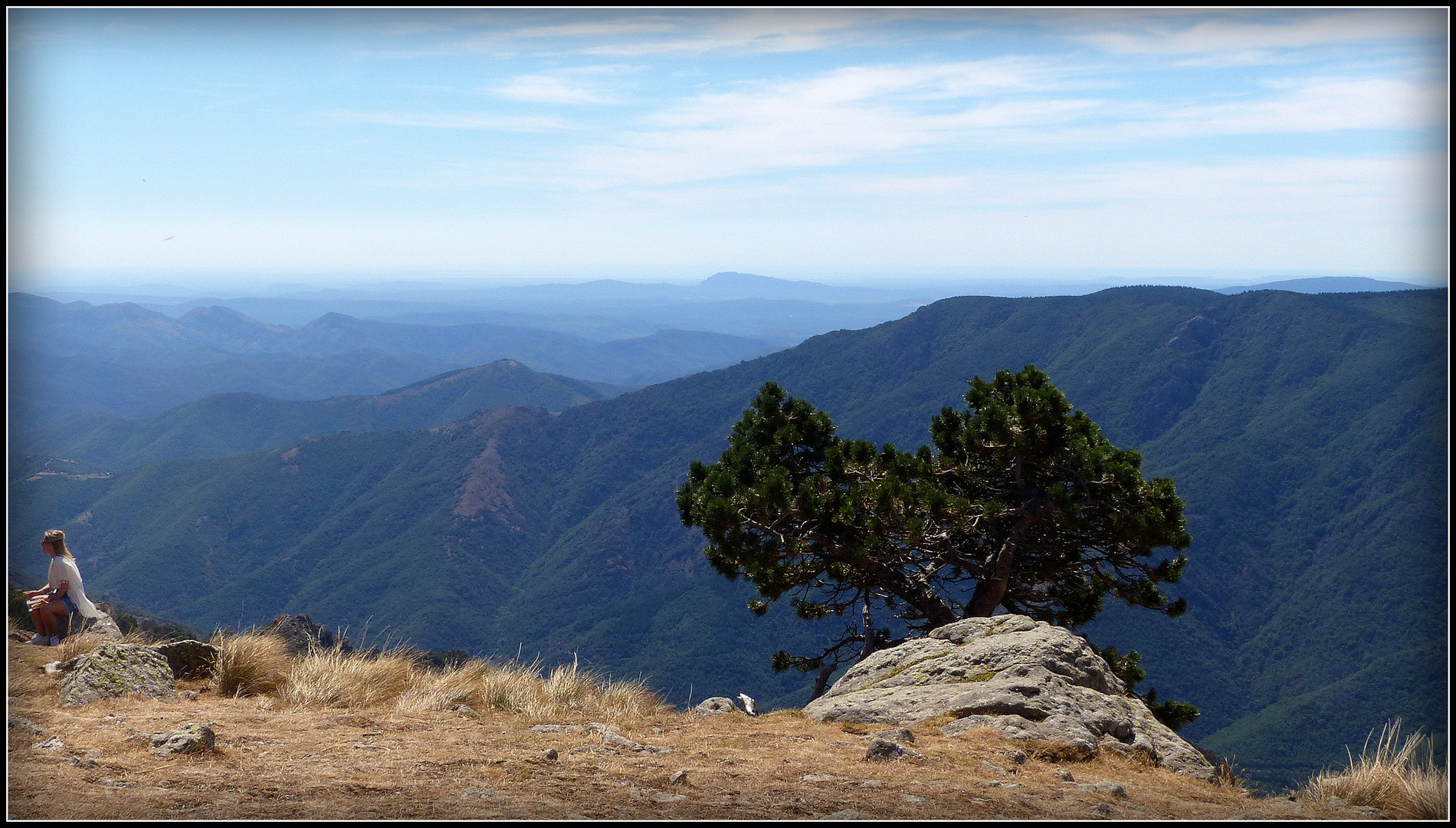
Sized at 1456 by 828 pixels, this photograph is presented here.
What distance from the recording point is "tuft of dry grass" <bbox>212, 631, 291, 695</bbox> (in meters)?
9.04

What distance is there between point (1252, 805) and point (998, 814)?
1.99m

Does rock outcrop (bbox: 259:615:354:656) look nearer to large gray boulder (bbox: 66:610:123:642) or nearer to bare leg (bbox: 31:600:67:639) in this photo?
large gray boulder (bbox: 66:610:123:642)

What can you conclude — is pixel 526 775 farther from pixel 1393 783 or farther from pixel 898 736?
pixel 1393 783

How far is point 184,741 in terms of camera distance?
250 inches

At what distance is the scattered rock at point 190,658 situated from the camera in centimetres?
955

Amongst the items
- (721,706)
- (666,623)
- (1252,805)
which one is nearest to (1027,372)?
(721,706)

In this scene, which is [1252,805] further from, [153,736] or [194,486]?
[194,486]

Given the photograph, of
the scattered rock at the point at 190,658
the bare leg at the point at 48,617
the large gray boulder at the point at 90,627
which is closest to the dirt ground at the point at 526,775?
the scattered rock at the point at 190,658

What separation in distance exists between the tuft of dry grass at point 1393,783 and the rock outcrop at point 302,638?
9.59m

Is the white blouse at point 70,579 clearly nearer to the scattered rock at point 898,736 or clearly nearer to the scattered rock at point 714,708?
the scattered rock at point 714,708

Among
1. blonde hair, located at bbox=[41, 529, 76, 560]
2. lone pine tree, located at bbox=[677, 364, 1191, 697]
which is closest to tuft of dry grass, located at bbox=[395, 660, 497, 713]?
lone pine tree, located at bbox=[677, 364, 1191, 697]

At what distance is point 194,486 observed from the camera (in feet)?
613

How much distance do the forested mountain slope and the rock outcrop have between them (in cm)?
7223

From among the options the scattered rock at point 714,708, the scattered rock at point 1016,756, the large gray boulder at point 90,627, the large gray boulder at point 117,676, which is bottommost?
the scattered rock at point 714,708
